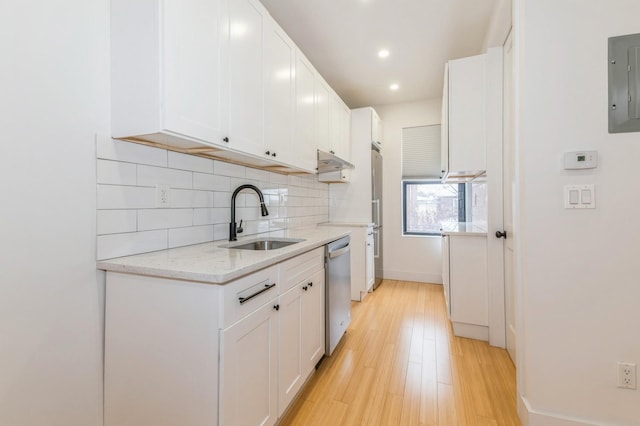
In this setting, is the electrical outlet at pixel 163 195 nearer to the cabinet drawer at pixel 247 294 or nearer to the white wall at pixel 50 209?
the white wall at pixel 50 209

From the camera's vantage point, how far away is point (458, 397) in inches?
68.6

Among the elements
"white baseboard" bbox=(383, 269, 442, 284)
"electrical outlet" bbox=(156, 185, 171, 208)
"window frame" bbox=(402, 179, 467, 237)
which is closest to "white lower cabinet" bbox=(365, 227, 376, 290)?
"white baseboard" bbox=(383, 269, 442, 284)

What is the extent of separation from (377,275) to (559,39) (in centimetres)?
324

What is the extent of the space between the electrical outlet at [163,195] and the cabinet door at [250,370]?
808 millimetres

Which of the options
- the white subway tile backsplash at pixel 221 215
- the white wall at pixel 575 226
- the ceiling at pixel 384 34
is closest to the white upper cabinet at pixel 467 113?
the ceiling at pixel 384 34

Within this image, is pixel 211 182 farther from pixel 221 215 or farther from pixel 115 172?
pixel 115 172

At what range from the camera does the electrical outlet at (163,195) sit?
151 centimetres

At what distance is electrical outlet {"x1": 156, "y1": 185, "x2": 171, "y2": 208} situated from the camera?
151 centimetres

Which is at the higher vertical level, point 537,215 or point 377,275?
point 537,215

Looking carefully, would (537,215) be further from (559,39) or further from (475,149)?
(475,149)

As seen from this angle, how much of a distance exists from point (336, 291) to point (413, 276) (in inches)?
99.2

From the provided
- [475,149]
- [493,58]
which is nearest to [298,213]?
[475,149]

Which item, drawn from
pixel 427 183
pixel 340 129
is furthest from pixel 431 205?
pixel 340 129

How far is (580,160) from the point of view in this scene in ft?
4.45
